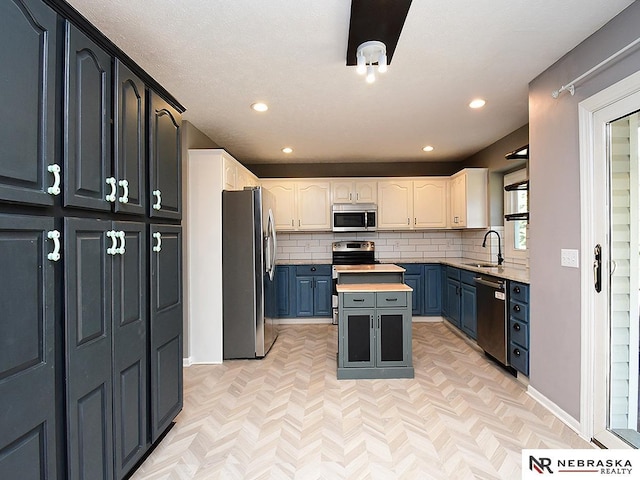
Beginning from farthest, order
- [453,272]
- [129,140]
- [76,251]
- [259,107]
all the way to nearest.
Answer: [453,272], [259,107], [129,140], [76,251]

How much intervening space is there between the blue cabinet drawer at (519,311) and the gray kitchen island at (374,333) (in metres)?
0.89

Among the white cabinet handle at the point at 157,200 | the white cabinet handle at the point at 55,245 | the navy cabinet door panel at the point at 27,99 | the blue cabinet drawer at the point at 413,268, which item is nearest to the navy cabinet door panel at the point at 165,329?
the white cabinet handle at the point at 157,200

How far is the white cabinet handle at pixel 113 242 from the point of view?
158 cm

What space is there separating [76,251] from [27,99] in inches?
22.0

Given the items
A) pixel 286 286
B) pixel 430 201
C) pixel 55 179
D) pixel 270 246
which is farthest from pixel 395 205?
pixel 55 179

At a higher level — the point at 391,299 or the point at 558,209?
the point at 558,209

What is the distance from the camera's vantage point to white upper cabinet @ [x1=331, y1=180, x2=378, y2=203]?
17.4ft

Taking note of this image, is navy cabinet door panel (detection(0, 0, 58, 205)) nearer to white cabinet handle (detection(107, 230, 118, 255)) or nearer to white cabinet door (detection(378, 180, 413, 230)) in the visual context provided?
white cabinet handle (detection(107, 230, 118, 255))

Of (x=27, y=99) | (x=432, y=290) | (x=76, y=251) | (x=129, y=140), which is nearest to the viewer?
(x=27, y=99)

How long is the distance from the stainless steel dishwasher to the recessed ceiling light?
2717 millimetres

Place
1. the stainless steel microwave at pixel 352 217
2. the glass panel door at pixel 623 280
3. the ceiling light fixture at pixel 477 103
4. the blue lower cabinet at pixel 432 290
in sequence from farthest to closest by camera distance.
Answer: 1. the stainless steel microwave at pixel 352 217
2. the blue lower cabinet at pixel 432 290
3. the ceiling light fixture at pixel 477 103
4. the glass panel door at pixel 623 280

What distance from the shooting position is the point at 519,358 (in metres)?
2.91

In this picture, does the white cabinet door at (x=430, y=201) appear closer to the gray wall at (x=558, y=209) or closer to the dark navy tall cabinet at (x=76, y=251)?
the gray wall at (x=558, y=209)

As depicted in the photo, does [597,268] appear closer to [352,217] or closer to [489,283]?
[489,283]
